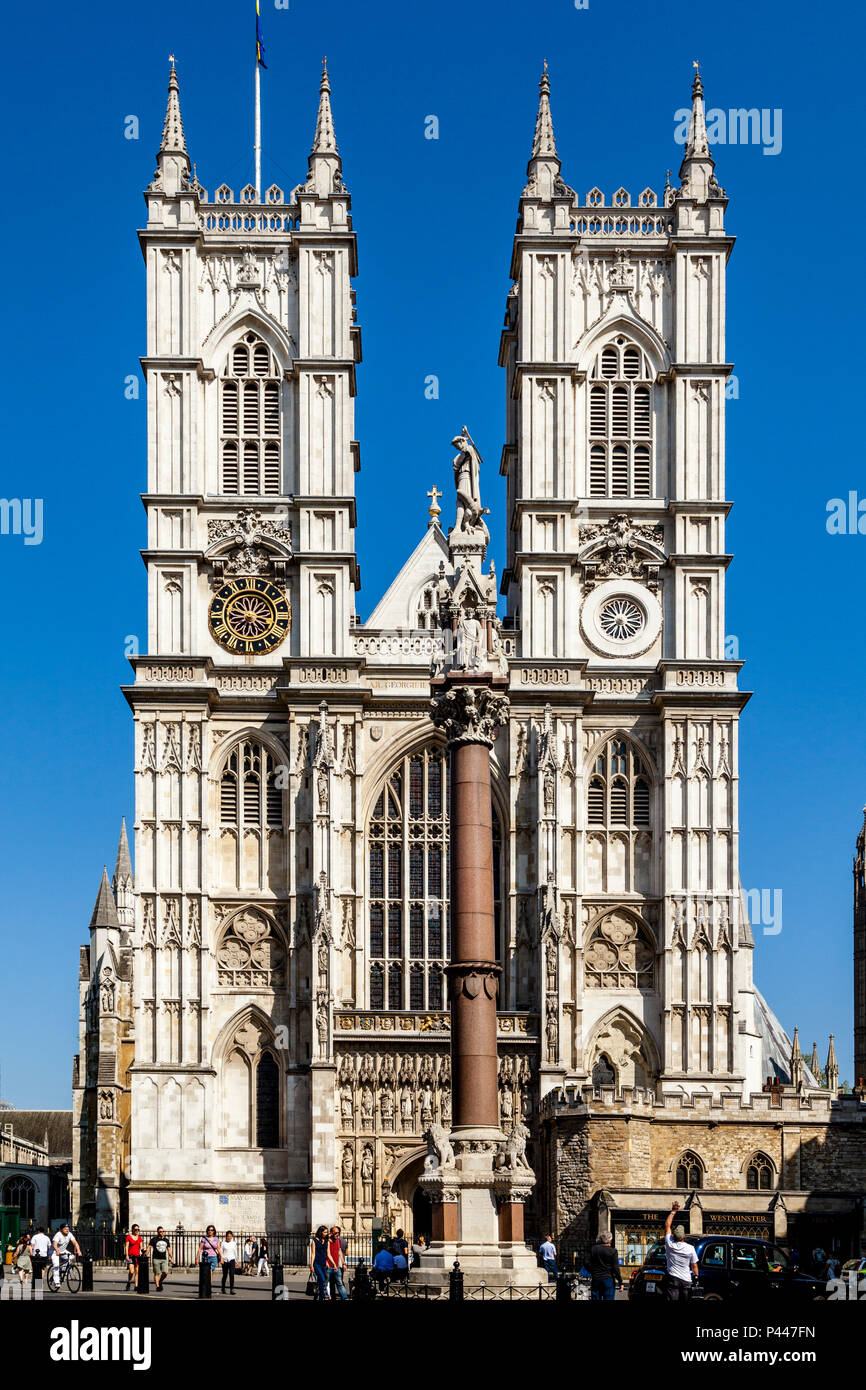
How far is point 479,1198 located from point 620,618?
3029 centimetres

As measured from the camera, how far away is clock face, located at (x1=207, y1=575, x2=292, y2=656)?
59875 millimetres

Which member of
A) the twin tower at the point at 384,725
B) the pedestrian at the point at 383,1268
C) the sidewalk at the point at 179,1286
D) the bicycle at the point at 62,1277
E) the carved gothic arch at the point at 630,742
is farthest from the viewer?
the carved gothic arch at the point at 630,742

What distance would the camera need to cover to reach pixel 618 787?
59656mm

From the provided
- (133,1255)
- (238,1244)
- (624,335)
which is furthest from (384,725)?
(133,1255)

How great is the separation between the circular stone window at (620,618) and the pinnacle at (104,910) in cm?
2057

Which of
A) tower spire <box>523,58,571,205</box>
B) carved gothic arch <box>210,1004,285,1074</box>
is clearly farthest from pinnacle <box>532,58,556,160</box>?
carved gothic arch <box>210,1004,285,1074</box>

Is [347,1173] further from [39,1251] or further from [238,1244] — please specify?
[39,1251]

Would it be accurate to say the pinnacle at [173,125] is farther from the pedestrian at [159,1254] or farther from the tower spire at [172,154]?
the pedestrian at [159,1254]

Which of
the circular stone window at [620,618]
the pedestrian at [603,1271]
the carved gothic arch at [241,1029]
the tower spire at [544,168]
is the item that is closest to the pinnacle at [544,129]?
the tower spire at [544,168]

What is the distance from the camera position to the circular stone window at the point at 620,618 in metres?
60.2

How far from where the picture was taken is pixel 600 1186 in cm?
5066

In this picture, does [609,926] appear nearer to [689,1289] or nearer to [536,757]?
[536,757]

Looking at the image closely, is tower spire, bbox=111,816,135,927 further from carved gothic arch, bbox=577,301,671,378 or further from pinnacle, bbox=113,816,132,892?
carved gothic arch, bbox=577,301,671,378

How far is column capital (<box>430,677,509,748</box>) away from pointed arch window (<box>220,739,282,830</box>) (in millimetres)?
25125
